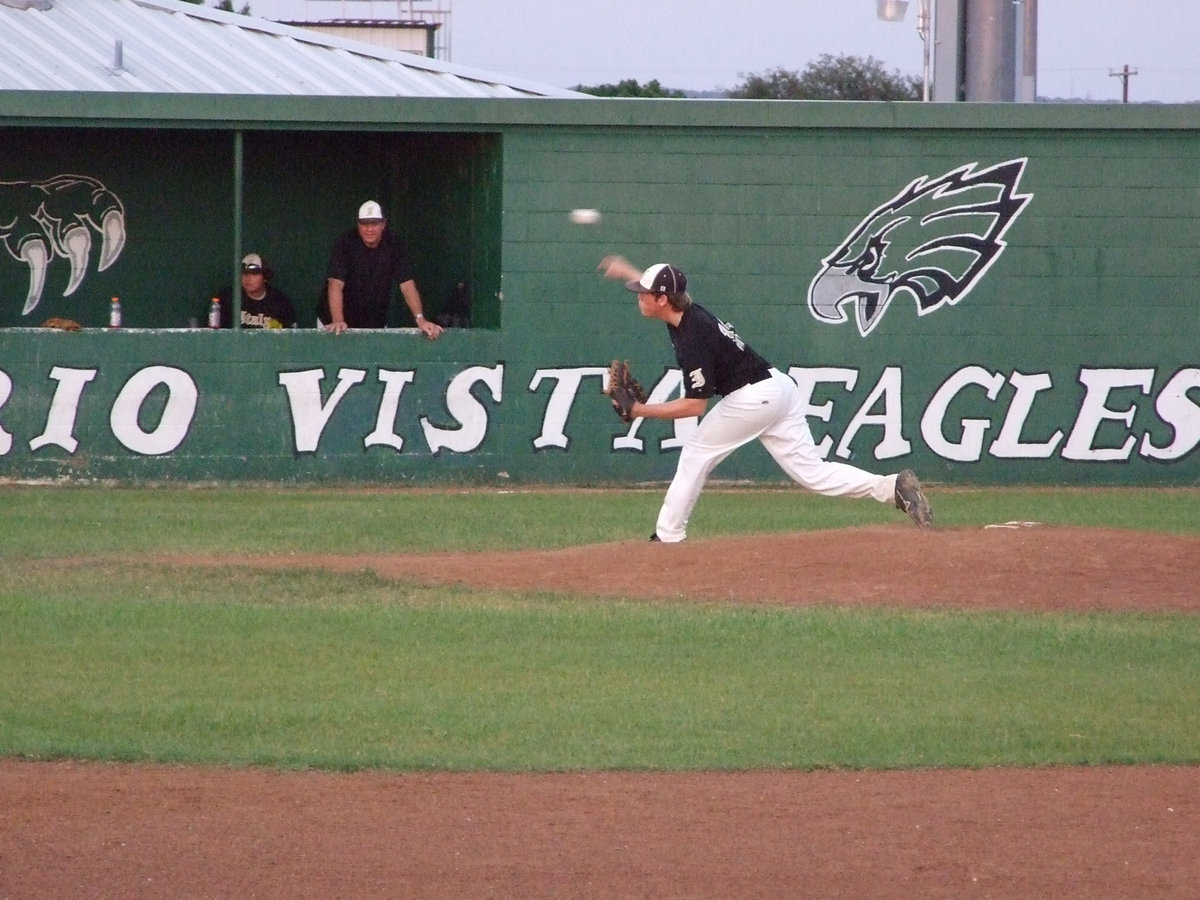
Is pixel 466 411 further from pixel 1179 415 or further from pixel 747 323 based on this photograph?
pixel 1179 415

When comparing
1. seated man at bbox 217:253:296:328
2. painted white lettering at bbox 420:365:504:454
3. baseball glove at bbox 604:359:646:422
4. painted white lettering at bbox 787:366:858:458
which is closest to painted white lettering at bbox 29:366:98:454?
seated man at bbox 217:253:296:328

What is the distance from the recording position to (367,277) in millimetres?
16203

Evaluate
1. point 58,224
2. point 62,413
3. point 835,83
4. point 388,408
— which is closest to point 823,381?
point 388,408

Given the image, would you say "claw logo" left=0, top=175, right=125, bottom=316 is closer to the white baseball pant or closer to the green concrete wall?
the green concrete wall

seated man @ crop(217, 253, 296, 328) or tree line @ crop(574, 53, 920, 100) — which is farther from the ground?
tree line @ crop(574, 53, 920, 100)

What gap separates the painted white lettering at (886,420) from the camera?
A: 53.9ft

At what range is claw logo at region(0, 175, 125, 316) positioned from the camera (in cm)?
1764

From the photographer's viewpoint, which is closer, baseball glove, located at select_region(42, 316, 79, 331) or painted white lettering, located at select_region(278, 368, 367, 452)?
baseball glove, located at select_region(42, 316, 79, 331)

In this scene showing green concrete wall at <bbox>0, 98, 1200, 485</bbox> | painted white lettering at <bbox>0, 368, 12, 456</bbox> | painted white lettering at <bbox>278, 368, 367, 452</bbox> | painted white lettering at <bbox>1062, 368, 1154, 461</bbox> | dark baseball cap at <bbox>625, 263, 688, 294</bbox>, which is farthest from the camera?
painted white lettering at <bbox>1062, 368, 1154, 461</bbox>

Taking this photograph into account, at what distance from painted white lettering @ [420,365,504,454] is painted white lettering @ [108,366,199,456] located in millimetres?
2191

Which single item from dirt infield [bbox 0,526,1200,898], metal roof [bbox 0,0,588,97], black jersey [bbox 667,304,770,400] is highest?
metal roof [bbox 0,0,588,97]

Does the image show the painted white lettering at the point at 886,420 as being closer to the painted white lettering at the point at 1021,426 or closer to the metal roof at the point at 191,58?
Answer: the painted white lettering at the point at 1021,426

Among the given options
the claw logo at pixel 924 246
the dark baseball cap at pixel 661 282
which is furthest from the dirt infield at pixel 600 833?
the claw logo at pixel 924 246

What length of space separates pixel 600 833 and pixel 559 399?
35.2ft
